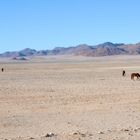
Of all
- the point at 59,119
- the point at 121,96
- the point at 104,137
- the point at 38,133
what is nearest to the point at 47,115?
the point at 59,119

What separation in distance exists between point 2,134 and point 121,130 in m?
2.69

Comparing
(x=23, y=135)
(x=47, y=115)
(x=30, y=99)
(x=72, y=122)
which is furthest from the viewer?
(x=30, y=99)

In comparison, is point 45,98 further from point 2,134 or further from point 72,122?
point 2,134

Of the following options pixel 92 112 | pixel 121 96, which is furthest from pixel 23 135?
pixel 121 96

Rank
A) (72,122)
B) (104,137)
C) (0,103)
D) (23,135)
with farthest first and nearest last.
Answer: (0,103), (72,122), (23,135), (104,137)

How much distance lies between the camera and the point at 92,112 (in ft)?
48.3

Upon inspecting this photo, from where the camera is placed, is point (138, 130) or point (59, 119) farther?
point (59, 119)

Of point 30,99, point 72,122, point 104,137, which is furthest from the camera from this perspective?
point 30,99

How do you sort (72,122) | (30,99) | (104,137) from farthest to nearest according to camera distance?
1. (30,99)
2. (72,122)
3. (104,137)

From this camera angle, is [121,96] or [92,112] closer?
[92,112]

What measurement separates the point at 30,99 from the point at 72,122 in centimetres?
755

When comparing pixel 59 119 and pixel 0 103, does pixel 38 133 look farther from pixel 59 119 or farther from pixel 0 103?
pixel 0 103

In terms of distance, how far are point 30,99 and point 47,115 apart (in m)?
5.67

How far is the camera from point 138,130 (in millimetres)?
10469
